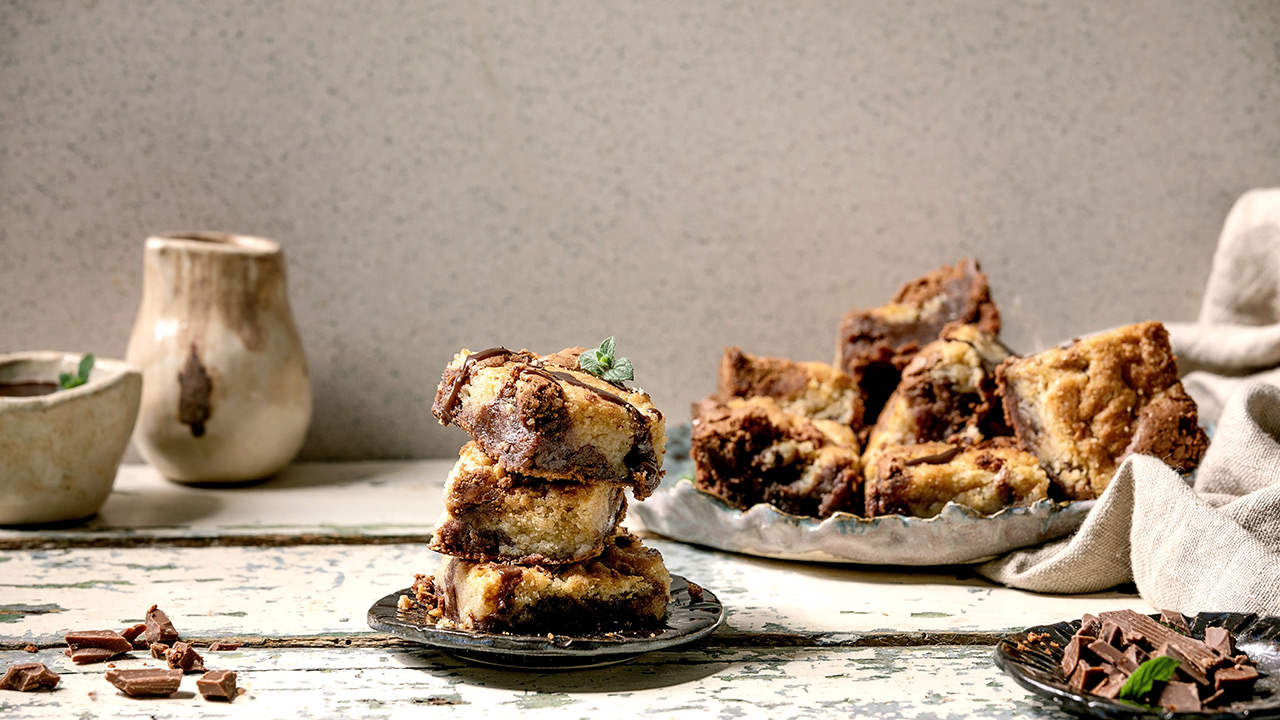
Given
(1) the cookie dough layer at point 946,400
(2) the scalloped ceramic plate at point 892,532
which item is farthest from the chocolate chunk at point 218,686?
(1) the cookie dough layer at point 946,400

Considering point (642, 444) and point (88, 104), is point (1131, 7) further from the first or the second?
point (88, 104)

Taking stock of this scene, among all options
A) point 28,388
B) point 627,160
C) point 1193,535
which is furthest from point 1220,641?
point 28,388

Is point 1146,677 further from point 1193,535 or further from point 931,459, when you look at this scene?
point 931,459

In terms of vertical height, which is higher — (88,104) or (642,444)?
(88,104)

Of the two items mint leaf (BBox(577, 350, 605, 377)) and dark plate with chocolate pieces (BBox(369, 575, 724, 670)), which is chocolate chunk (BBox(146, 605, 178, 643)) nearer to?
dark plate with chocolate pieces (BBox(369, 575, 724, 670))

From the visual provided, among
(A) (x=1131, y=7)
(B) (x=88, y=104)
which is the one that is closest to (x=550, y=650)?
(B) (x=88, y=104)
